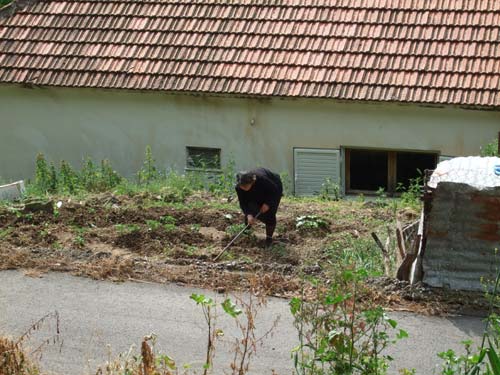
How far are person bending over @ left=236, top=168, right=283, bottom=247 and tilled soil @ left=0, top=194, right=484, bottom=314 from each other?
35 centimetres

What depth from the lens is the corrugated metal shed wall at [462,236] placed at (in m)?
9.71

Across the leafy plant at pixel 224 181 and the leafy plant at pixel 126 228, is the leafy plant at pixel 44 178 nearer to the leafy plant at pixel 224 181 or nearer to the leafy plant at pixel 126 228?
the leafy plant at pixel 224 181

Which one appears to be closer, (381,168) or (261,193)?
(261,193)

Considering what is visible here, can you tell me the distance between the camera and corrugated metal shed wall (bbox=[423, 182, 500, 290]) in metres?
9.71

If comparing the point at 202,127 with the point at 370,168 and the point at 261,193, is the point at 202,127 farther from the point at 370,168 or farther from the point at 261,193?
the point at 261,193

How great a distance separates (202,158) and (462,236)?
7723mm

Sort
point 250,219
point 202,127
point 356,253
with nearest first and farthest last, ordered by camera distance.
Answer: point 356,253, point 250,219, point 202,127

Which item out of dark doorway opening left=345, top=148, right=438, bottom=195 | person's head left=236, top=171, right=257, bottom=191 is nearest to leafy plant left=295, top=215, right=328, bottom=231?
person's head left=236, top=171, right=257, bottom=191

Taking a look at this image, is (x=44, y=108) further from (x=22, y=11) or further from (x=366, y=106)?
(x=366, y=106)

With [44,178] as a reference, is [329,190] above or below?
below

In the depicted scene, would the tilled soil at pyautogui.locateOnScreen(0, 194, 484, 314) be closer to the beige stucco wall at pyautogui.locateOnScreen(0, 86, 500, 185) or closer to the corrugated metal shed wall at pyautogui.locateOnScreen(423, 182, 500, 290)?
the corrugated metal shed wall at pyautogui.locateOnScreen(423, 182, 500, 290)

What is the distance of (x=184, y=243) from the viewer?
11898 millimetres

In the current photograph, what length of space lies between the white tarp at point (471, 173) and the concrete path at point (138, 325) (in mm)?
1360

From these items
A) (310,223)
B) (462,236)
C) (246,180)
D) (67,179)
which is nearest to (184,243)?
(246,180)
